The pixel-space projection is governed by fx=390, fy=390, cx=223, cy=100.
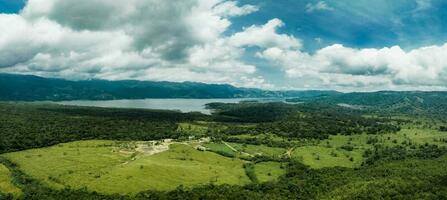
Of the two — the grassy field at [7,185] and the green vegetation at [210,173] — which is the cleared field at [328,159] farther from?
the grassy field at [7,185]

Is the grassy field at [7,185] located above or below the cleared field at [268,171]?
above

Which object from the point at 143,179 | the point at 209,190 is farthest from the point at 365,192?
the point at 143,179

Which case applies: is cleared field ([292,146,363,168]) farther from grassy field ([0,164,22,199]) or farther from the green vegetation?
grassy field ([0,164,22,199])

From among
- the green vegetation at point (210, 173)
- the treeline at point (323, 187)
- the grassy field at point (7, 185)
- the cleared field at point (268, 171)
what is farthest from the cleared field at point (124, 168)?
the grassy field at point (7, 185)

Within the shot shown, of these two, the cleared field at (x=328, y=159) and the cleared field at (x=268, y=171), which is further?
the cleared field at (x=328, y=159)

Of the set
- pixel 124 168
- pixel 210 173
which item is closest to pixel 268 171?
pixel 210 173

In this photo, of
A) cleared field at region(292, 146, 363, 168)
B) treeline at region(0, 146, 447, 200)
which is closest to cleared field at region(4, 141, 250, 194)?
treeline at region(0, 146, 447, 200)
